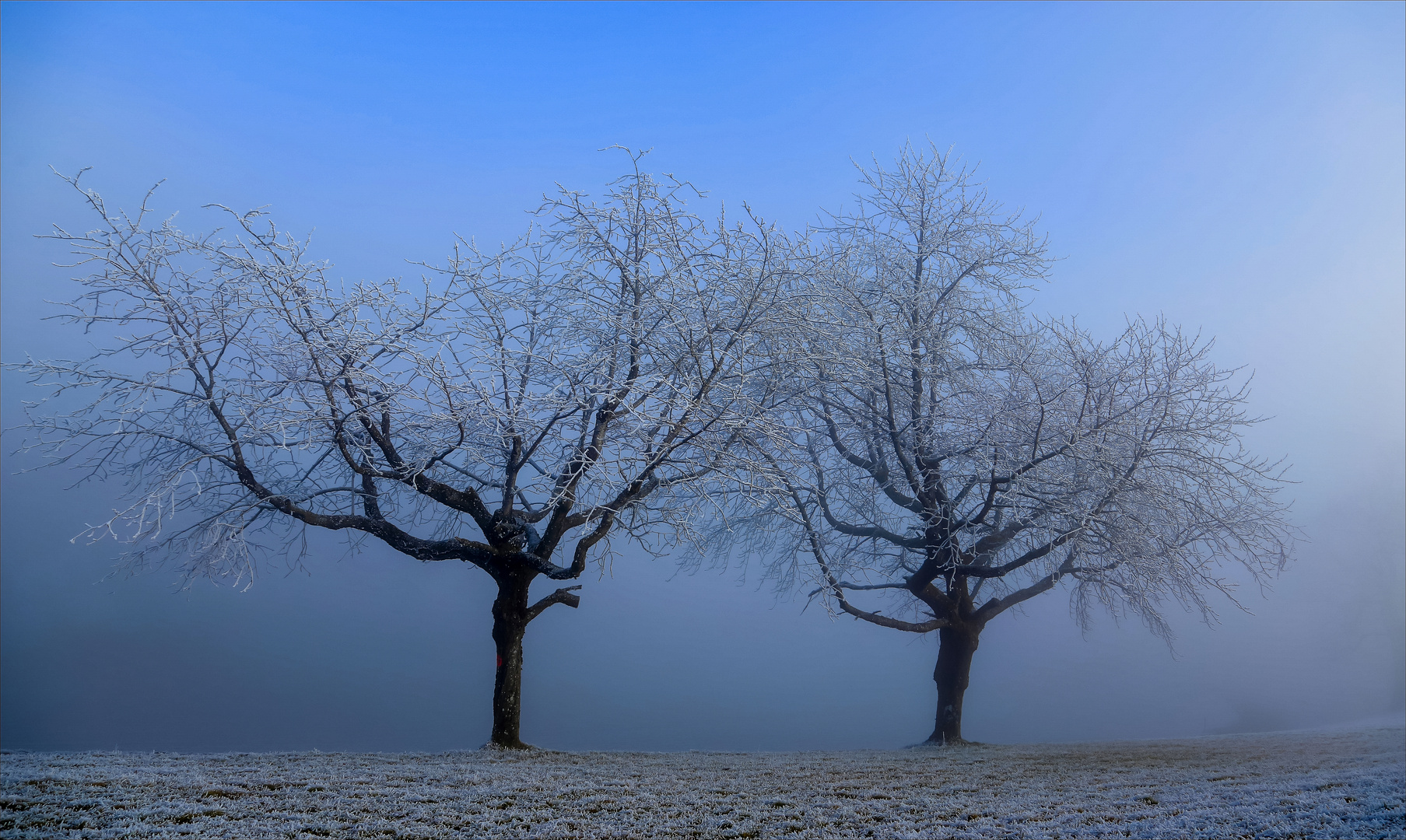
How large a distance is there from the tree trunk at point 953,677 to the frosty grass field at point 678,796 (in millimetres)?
3944

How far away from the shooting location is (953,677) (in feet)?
48.8

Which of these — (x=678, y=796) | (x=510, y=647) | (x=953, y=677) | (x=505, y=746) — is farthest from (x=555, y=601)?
(x=953, y=677)

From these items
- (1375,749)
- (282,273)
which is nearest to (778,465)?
(282,273)

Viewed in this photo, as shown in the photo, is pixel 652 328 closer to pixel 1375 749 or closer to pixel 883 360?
pixel 883 360

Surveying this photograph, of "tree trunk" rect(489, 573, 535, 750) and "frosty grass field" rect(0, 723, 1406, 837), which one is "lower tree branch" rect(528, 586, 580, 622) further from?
"frosty grass field" rect(0, 723, 1406, 837)

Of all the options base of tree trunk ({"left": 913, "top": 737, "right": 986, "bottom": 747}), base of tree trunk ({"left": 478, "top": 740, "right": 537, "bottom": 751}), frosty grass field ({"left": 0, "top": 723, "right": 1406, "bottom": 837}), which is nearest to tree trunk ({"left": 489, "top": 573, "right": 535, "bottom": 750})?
base of tree trunk ({"left": 478, "top": 740, "right": 537, "bottom": 751})

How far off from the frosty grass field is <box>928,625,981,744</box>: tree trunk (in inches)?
155

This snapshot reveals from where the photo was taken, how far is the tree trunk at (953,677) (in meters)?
14.7

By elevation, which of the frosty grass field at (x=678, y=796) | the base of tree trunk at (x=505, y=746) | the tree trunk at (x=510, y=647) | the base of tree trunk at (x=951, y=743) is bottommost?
the base of tree trunk at (x=951, y=743)

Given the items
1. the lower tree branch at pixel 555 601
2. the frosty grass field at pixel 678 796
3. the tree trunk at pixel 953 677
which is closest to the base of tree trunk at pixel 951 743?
the tree trunk at pixel 953 677

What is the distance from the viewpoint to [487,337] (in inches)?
398

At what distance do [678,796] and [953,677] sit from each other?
29.0ft

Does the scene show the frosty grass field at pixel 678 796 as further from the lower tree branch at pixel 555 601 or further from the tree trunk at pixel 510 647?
the lower tree branch at pixel 555 601

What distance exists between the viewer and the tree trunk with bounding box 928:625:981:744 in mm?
14734
